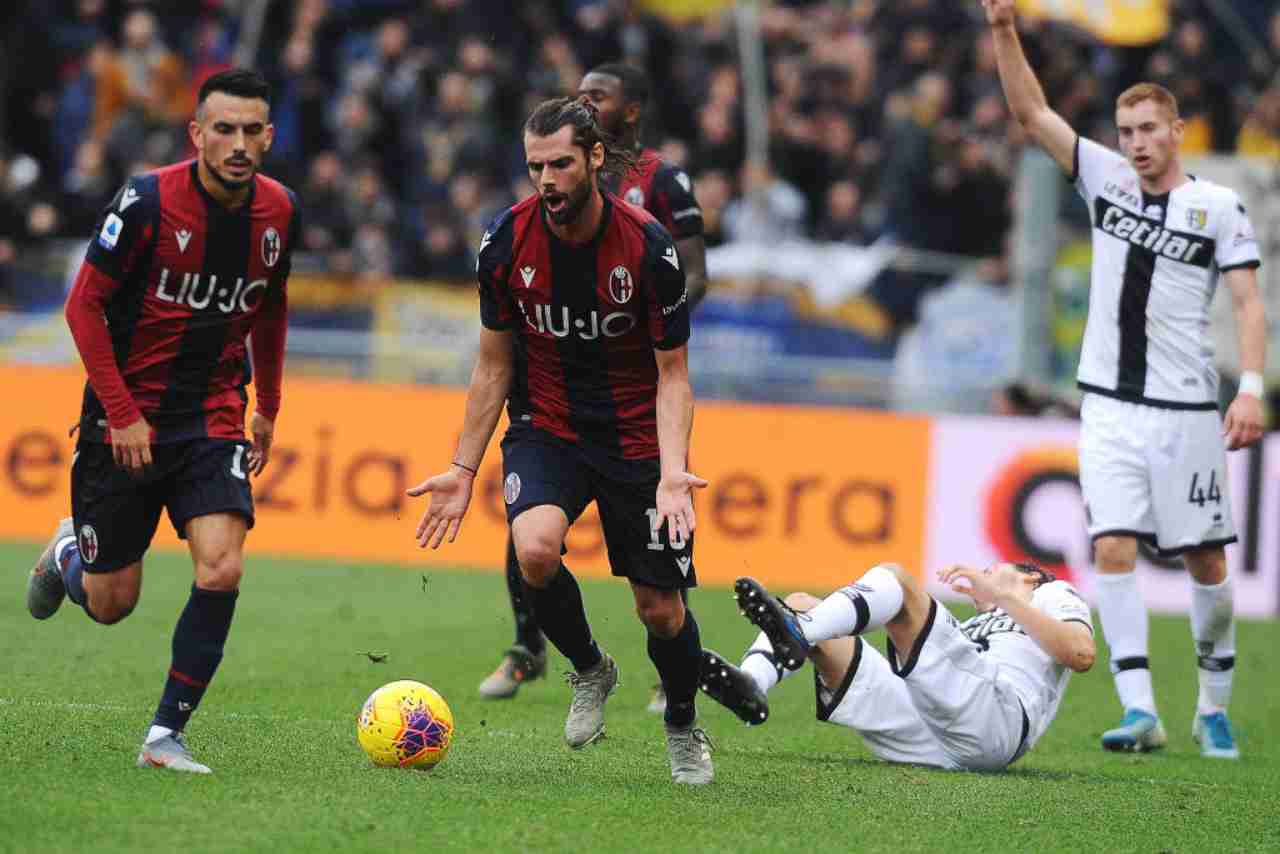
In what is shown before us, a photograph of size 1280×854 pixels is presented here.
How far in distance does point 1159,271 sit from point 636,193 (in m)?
2.42

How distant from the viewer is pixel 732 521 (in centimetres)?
1547

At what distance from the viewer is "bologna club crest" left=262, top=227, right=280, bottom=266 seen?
7.20m

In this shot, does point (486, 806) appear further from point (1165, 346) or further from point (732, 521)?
point (732, 521)

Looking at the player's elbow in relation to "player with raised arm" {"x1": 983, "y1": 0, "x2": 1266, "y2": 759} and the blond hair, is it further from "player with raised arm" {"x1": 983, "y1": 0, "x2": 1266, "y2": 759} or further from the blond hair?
the blond hair

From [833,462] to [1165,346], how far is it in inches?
249

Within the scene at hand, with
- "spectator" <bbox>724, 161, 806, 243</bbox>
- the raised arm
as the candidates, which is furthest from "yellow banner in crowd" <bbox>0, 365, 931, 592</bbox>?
the raised arm

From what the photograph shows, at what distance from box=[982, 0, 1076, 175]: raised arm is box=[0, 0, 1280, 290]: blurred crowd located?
25.4 ft

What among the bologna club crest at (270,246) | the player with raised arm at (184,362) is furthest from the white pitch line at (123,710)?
the bologna club crest at (270,246)

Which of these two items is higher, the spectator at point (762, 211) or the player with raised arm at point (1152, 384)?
the spectator at point (762, 211)

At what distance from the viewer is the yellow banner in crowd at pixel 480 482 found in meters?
15.4

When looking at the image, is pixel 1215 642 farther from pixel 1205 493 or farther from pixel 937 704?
pixel 937 704

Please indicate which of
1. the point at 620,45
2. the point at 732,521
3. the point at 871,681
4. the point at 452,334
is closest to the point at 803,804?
the point at 871,681

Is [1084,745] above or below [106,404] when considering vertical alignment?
below

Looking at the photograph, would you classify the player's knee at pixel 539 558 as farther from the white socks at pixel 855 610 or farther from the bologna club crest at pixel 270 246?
the bologna club crest at pixel 270 246
